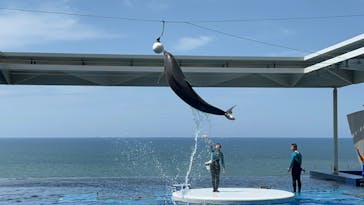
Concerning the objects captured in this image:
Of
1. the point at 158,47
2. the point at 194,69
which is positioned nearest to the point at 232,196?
the point at 158,47

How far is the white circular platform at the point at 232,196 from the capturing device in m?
13.8

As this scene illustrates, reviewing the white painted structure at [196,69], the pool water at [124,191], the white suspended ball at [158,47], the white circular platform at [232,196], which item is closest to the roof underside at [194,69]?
the white painted structure at [196,69]

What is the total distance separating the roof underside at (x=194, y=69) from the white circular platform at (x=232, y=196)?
466 cm

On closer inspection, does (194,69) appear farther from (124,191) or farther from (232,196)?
(232,196)

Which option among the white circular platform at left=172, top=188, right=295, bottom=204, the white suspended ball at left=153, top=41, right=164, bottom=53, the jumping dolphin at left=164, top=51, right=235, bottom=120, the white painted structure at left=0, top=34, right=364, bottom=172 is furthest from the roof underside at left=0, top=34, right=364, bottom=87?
the jumping dolphin at left=164, top=51, right=235, bottom=120

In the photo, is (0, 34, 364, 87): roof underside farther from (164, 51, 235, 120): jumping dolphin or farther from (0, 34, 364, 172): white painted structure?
(164, 51, 235, 120): jumping dolphin

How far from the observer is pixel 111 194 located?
16.6 meters

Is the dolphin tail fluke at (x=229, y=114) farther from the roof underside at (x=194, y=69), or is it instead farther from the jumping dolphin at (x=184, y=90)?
the roof underside at (x=194, y=69)

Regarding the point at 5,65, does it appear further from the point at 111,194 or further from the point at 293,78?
the point at 293,78

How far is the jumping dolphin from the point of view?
10008mm

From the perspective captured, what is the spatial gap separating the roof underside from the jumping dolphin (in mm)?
7490

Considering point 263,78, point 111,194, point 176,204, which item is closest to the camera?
point 176,204

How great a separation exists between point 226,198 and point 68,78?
31.3 ft

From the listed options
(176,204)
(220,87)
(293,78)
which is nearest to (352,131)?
(293,78)
